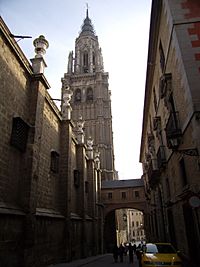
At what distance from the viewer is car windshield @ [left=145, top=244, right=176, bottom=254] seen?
9.09m

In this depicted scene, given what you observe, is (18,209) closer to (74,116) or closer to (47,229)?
(47,229)

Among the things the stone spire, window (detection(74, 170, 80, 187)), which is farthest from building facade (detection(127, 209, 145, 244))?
window (detection(74, 170, 80, 187))

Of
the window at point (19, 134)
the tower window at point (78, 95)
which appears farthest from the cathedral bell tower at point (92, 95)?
the window at point (19, 134)

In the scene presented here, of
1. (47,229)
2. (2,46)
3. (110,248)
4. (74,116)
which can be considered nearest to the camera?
(2,46)

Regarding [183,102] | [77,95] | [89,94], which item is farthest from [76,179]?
[77,95]

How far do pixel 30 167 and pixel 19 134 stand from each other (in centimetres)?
147

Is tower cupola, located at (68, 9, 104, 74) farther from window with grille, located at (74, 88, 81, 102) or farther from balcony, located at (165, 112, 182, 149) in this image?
balcony, located at (165, 112, 182, 149)

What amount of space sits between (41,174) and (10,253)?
15.1 feet

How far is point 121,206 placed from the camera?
112ft

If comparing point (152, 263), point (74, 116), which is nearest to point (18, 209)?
point (152, 263)

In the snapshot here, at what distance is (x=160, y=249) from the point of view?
30.3 ft

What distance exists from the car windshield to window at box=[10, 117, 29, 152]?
6621mm

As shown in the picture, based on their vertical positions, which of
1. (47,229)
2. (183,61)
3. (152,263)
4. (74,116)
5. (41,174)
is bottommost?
(152,263)

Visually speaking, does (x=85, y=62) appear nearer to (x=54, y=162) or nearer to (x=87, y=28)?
(x=87, y=28)
